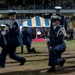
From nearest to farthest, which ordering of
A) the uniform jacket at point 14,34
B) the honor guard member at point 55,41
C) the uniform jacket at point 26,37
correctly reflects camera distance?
the honor guard member at point 55,41
the uniform jacket at point 14,34
the uniform jacket at point 26,37

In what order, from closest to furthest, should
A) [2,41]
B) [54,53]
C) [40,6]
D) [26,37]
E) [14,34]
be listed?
1. [54,53]
2. [14,34]
3. [2,41]
4. [26,37]
5. [40,6]

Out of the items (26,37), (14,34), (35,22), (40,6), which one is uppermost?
(14,34)

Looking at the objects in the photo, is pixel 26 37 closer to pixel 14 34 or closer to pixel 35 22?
pixel 14 34

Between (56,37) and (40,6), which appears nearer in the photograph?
(56,37)

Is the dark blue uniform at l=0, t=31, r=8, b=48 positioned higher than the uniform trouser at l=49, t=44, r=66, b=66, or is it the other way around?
the uniform trouser at l=49, t=44, r=66, b=66

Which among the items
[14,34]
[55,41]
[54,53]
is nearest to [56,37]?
[55,41]

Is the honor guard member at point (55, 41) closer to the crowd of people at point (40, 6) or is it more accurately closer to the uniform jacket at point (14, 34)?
the uniform jacket at point (14, 34)

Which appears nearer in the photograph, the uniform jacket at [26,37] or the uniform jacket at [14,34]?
the uniform jacket at [14,34]

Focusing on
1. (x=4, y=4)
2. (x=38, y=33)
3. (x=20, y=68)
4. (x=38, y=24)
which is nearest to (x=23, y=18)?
(x=4, y=4)

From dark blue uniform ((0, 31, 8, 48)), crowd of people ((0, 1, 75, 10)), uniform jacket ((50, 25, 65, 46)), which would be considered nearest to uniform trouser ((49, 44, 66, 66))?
uniform jacket ((50, 25, 65, 46))

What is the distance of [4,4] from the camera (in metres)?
63.4

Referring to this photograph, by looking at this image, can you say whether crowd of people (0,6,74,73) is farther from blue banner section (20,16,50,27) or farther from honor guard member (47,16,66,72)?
blue banner section (20,16,50,27)

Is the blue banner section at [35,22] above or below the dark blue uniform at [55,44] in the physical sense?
below

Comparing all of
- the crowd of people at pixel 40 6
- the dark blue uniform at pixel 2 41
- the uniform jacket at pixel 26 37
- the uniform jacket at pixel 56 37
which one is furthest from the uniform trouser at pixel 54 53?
the crowd of people at pixel 40 6
